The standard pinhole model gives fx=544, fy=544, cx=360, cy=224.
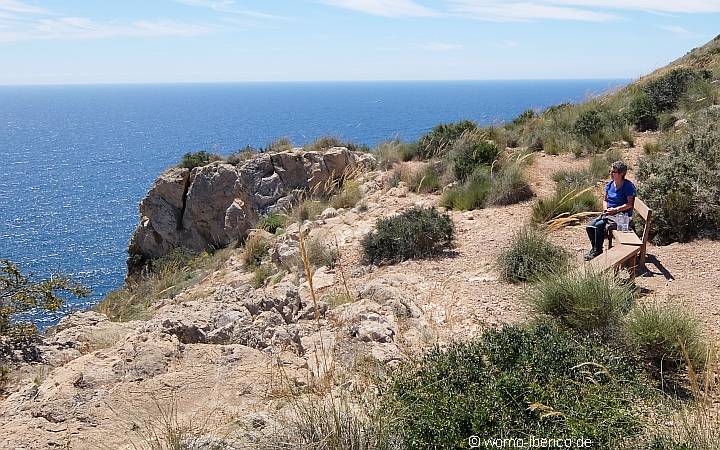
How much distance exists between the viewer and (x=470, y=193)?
10922mm

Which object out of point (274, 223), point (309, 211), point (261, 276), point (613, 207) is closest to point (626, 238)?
point (613, 207)

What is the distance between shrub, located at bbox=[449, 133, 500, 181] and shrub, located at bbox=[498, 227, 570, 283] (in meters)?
5.32

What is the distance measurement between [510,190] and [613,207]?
3.47 m

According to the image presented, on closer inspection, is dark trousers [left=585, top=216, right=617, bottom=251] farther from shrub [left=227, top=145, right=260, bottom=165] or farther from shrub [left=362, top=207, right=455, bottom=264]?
shrub [left=227, top=145, right=260, bottom=165]

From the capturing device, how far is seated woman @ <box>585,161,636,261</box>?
6.89 metres

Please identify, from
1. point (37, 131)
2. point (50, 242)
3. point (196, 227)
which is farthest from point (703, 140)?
point (37, 131)

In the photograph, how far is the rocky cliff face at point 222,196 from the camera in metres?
18.5

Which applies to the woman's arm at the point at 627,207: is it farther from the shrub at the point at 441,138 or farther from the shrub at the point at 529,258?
the shrub at the point at 441,138

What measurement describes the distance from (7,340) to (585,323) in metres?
6.33

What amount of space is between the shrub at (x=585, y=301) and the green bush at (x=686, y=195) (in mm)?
3241

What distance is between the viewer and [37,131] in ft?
333

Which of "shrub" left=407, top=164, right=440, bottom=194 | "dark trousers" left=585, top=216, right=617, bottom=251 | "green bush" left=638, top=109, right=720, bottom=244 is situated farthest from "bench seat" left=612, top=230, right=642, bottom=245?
"shrub" left=407, top=164, right=440, bottom=194

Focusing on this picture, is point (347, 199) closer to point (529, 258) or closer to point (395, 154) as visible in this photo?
point (395, 154)

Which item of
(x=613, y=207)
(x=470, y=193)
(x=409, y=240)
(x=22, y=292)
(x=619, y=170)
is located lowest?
(x=22, y=292)
